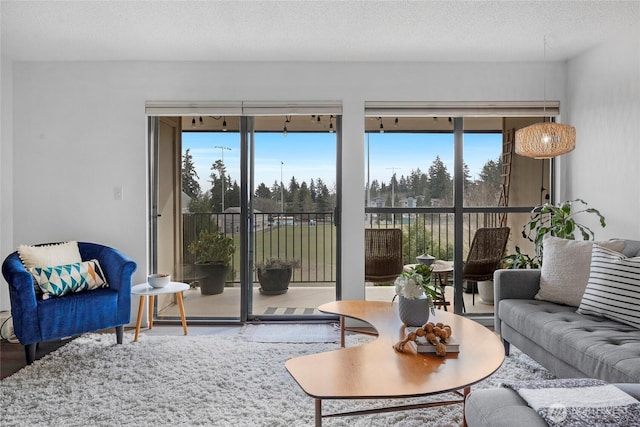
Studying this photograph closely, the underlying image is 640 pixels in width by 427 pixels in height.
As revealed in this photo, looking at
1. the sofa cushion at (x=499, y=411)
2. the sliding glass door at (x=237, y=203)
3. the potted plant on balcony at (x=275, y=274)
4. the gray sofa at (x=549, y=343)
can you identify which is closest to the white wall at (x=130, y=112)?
the sliding glass door at (x=237, y=203)

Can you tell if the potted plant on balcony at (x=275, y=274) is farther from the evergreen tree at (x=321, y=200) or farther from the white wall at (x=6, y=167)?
the white wall at (x=6, y=167)

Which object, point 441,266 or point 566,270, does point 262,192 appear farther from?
point 566,270

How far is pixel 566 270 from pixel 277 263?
248 cm

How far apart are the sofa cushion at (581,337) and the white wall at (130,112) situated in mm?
1608

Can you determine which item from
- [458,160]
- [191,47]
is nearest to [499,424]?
[458,160]

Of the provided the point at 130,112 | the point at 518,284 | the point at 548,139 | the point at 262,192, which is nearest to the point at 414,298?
the point at 518,284

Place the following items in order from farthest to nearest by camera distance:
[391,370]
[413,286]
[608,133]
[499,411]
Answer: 1. [608,133]
2. [413,286]
3. [391,370]
4. [499,411]

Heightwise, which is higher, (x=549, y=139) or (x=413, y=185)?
(x=549, y=139)

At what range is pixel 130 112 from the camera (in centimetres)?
393

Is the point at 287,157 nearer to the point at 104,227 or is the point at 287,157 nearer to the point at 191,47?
the point at 191,47

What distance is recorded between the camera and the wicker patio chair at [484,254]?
4.14 meters

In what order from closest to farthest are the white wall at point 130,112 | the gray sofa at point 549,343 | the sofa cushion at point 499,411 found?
the sofa cushion at point 499,411 → the gray sofa at point 549,343 → the white wall at point 130,112

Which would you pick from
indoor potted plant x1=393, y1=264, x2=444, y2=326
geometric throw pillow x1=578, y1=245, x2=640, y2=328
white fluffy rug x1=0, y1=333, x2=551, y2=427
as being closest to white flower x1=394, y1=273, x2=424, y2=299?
indoor potted plant x1=393, y1=264, x2=444, y2=326

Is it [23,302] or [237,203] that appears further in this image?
[237,203]
